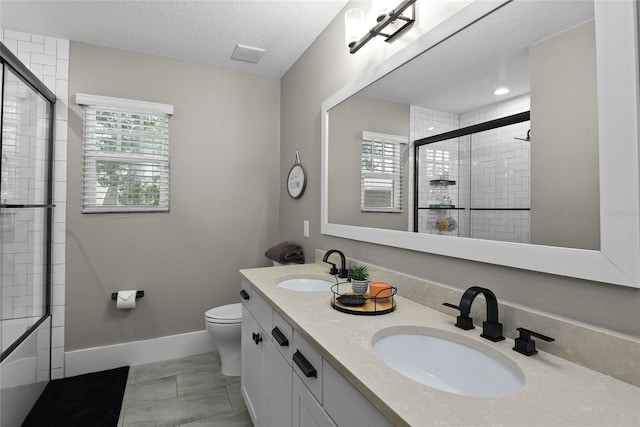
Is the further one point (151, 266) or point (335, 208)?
point (151, 266)

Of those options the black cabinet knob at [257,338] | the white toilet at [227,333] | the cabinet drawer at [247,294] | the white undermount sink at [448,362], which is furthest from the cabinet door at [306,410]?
the white toilet at [227,333]

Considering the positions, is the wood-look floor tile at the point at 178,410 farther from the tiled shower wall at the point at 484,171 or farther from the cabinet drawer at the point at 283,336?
the tiled shower wall at the point at 484,171

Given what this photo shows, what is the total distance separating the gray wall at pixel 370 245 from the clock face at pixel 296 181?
57 millimetres

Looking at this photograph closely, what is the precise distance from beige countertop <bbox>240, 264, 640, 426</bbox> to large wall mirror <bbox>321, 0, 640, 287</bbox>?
0.81 ft

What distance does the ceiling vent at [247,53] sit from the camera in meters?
2.53

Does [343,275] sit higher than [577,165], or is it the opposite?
[577,165]

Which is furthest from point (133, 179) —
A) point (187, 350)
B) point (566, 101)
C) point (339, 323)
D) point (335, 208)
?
point (566, 101)

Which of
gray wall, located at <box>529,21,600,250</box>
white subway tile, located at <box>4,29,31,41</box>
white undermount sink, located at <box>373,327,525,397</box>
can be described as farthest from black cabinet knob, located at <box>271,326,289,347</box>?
white subway tile, located at <box>4,29,31,41</box>

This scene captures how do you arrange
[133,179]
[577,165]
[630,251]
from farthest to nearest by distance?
[133,179], [577,165], [630,251]

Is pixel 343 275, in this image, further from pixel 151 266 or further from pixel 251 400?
pixel 151 266

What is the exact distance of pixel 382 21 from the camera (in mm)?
1460

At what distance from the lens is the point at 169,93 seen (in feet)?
8.96

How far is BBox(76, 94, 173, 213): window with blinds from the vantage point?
248 cm

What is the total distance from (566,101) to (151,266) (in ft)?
9.20
